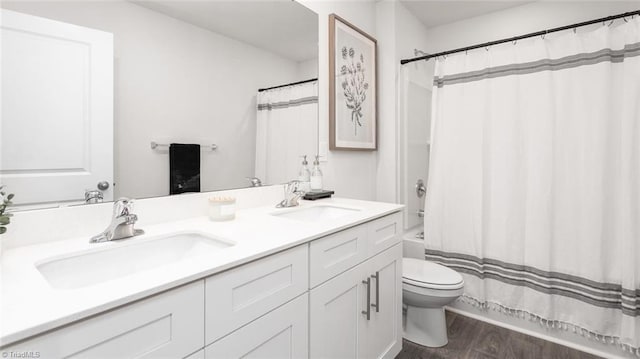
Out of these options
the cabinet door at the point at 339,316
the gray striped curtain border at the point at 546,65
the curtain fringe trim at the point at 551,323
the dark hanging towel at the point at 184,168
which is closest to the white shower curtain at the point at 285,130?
the dark hanging towel at the point at 184,168

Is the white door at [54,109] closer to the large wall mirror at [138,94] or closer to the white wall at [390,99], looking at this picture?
the large wall mirror at [138,94]

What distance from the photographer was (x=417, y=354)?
179 cm

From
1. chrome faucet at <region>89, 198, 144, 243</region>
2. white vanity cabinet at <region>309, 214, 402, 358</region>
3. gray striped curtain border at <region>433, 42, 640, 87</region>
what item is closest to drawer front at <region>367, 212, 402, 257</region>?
white vanity cabinet at <region>309, 214, 402, 358</region>

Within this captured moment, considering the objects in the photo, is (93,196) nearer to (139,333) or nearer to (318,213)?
(139,333)

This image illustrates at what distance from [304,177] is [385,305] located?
83 centimetres

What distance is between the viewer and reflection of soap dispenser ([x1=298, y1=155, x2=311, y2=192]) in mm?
1841

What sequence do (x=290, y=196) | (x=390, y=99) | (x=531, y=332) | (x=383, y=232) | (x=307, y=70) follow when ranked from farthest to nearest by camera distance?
(x=390, y=99), (x=531, y=332), (x=307, y=70), (x=290, y=196), (x=383, y=232)

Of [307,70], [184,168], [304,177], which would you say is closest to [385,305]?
[304,177]

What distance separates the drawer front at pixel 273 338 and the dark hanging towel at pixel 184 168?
657mm

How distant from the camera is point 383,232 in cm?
149

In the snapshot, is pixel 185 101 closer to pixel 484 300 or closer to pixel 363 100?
pixel 363 100

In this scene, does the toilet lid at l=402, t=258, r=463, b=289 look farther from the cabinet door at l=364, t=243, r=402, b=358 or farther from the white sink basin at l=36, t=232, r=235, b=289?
the white sink basin at l=36, t=232, r=235, b=289

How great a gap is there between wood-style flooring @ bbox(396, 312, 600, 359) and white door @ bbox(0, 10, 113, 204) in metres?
1.77

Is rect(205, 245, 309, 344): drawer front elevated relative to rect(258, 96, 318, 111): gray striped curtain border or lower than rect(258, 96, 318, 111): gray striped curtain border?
lower
